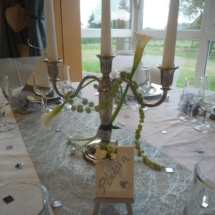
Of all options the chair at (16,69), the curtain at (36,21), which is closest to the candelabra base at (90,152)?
the chair at (16,69)

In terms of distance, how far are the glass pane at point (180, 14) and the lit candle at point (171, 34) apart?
62.6 inches

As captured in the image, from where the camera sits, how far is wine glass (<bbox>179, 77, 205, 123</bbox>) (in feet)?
3.20

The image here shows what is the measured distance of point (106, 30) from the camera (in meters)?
0.55

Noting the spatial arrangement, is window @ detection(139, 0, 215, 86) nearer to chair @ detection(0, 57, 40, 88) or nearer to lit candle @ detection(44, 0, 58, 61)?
chair @ detection(0, 57, 40, 88)

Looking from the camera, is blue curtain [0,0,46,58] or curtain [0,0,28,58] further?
curtain [0,0,28,58]

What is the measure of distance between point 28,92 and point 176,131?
29.2 inches

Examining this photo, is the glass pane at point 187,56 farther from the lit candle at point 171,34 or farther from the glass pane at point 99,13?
the lit candle at point 171,34

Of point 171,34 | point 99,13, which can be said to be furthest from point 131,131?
point 99,13

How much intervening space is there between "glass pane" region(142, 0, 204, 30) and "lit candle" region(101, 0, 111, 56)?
1.61 metres

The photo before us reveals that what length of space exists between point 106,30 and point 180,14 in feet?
6.92

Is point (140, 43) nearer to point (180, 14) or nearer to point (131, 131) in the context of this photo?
point (131, 131)

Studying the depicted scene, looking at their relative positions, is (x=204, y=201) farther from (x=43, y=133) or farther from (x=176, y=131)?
(x=43, y=133)

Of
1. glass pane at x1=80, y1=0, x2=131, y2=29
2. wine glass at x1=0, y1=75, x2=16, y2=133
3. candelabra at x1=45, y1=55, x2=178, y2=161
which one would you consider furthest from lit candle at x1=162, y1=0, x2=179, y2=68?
glass pane at x1=80, y1=0, x2=131, y2=29

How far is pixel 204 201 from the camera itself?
0.47 meters
